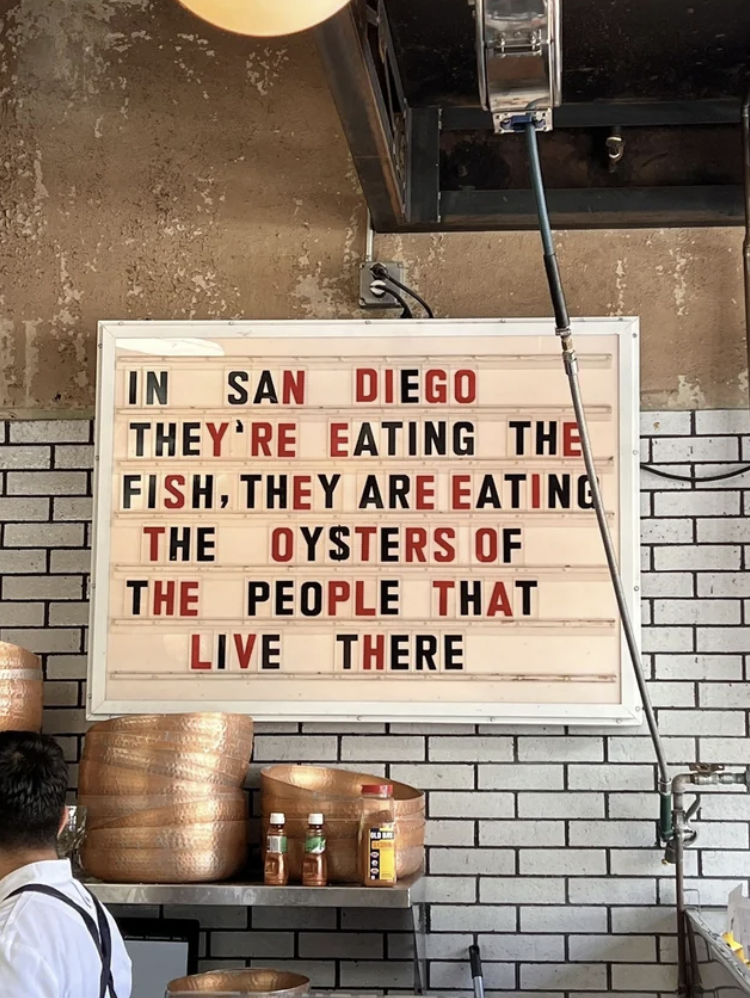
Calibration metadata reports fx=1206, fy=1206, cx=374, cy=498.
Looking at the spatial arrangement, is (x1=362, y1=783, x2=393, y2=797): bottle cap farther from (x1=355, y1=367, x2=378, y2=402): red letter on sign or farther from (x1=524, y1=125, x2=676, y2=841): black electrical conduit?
(x1=355, y1=367, x2=378, y2=402): red letter on sign

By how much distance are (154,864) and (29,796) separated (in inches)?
28.8

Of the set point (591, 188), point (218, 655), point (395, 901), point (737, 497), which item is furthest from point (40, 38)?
point (395, 901)

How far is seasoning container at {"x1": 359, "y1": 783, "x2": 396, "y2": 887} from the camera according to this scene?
317cm

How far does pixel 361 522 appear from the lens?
3.83 meters

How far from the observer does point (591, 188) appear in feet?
12.9

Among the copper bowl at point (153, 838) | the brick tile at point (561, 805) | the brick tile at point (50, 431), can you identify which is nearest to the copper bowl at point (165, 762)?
the copper bowl at point (153, 838)

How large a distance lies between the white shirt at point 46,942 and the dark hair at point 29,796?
72 millimetres

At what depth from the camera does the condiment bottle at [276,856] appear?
3.27 m

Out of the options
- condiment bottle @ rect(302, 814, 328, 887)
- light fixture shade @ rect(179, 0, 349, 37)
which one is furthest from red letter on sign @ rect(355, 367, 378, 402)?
light fixture shade @ rect(179, 0, 349, 37)

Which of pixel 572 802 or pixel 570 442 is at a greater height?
pixel 570 442

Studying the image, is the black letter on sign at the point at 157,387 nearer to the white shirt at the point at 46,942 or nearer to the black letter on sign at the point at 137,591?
the black letter on sign at the point at 137,591

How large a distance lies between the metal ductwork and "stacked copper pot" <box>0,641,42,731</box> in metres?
2.07

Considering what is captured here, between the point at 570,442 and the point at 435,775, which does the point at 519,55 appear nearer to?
the point at 570,442

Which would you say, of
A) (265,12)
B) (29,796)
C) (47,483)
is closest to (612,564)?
(29,796)
